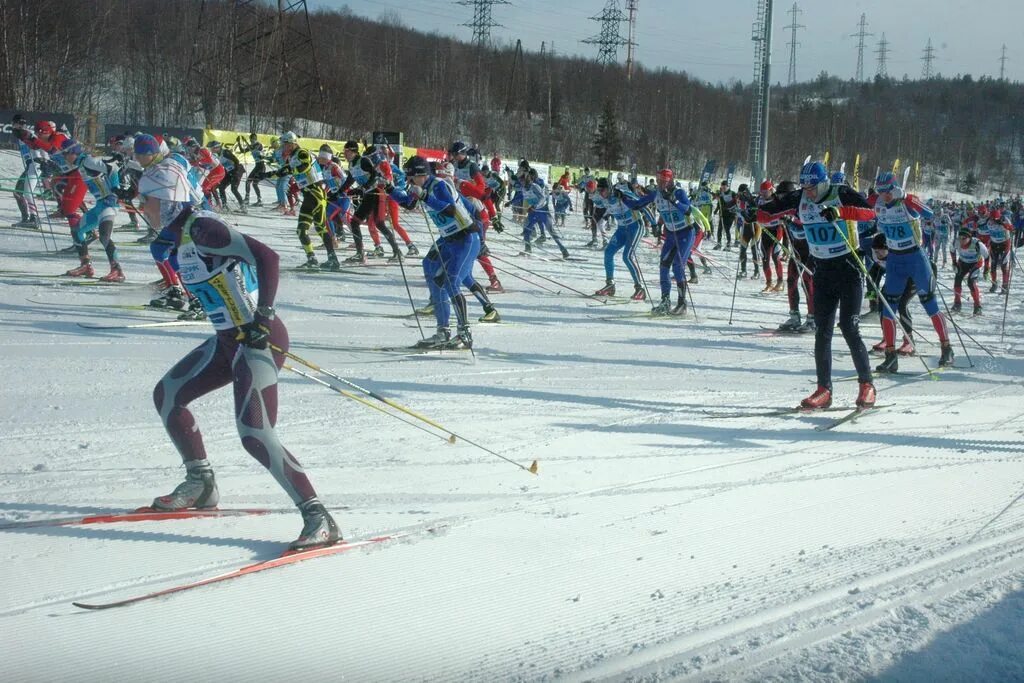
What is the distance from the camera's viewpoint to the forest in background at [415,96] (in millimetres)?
43156

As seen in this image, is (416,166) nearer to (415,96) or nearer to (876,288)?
(876,288)

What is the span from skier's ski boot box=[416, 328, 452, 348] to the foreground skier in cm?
482

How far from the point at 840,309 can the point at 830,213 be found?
81cm

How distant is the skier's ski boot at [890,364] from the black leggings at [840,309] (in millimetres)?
1940

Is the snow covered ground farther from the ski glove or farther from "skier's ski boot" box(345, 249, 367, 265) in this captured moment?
"skier's ski boot" box(345, 249, 367, 265)

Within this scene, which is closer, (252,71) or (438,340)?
(438,340)

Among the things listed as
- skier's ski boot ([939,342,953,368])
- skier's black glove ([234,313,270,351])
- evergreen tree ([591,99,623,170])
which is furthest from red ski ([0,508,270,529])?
evergreen tree ([591,99,623,170])

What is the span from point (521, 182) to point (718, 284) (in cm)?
708

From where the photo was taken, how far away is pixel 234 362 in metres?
3.87

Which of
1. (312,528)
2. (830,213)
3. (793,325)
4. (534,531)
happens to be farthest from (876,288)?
(312,528)

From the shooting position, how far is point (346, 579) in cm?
367

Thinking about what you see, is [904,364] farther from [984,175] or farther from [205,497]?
[984,175]

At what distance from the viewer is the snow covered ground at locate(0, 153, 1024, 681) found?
3141 millimetres

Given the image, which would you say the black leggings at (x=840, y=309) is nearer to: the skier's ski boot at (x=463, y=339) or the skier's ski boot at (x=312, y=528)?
the skier's ski boot at (x=463, y=339)
